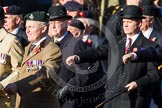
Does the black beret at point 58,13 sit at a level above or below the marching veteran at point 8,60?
above

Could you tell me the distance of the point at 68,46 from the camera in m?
12.2

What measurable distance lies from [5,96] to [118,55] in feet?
4.74

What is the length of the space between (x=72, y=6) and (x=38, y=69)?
3.21 meters

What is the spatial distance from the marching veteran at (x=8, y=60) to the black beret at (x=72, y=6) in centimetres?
204

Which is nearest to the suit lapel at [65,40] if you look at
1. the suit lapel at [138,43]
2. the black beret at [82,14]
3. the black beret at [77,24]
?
the black beret at [77,24]

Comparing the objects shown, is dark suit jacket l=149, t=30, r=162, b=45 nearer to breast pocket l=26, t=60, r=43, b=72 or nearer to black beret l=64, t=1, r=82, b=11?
black beret l=64, t=1, r=82, b=11

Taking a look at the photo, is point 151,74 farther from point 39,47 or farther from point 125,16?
point 39,47

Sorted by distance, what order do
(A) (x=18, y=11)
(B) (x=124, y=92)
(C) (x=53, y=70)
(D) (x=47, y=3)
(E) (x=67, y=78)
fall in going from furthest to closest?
1. (D) (x=47, y=3)
2. (A) (x=18, y=11)
3. (E) (x=67, y=78)
4. (B) (x=124, y=92)
5. (C) (x=53, y=70)

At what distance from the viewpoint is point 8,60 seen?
11320mm

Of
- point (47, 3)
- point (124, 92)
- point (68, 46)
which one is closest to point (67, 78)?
point (68, 46)

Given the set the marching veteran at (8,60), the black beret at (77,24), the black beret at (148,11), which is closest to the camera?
the marching veteran at (8,60)

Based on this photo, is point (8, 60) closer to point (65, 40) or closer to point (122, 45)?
point (65, 40)

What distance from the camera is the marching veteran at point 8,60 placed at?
1105cm

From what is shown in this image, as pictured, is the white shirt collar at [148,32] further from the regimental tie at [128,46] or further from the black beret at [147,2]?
the regimental tie at [128,46]
